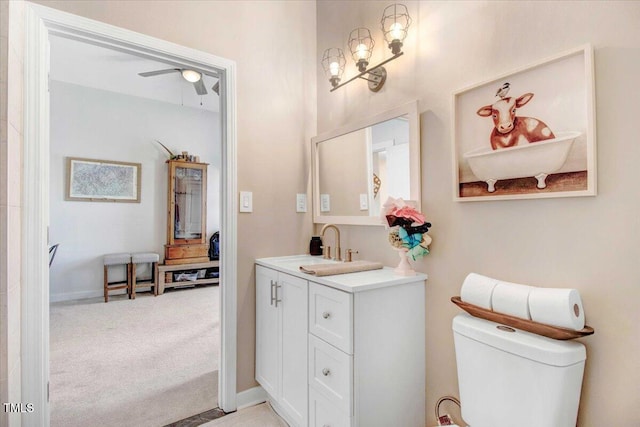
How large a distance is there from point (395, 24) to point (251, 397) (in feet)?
7.59

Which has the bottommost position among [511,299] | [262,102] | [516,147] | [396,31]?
[511,299]

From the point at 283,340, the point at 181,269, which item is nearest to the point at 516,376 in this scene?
the point at 283,340

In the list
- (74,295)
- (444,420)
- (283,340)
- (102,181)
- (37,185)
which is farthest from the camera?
(102,181)

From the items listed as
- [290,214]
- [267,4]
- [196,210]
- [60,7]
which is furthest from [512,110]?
[196,210]

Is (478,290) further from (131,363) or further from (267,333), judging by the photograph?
(131,363)

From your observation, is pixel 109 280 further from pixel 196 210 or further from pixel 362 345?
pixel 362 345

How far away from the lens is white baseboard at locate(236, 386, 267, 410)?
1.90 meters

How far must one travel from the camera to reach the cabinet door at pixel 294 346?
1510mm

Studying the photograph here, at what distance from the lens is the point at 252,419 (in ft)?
5.84

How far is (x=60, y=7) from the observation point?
148 centimetres

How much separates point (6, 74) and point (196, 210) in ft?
13.2

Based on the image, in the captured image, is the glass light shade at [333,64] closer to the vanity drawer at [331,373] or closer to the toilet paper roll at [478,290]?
the toilet paper roll at [478,290]

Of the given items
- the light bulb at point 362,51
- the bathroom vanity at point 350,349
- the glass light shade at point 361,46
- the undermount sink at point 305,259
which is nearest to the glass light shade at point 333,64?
the glass light shade at point 361,46

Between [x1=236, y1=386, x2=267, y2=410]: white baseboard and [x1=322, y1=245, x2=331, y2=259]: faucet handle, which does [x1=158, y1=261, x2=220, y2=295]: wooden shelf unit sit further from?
[x1=322, y1=245, x2=331, y2=259]: faucet handle
